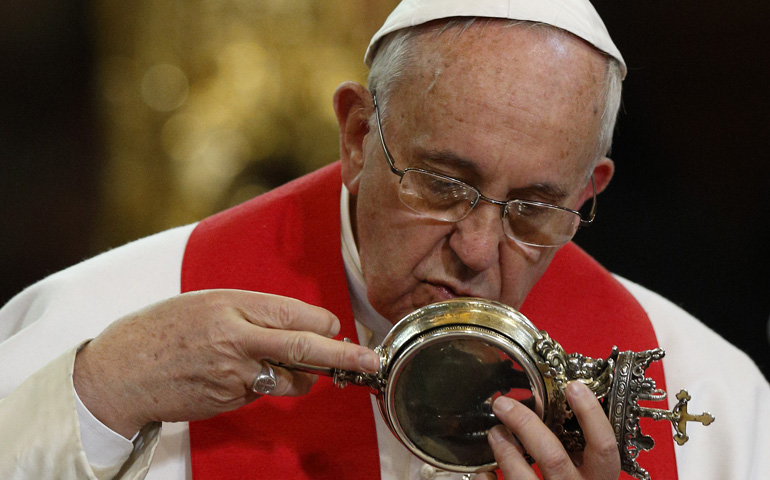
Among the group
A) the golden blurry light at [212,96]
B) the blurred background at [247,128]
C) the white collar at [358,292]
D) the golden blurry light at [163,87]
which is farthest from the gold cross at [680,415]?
the golden blurry light at [163,87]

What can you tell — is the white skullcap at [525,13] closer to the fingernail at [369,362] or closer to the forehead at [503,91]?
the forehead at [503,91]

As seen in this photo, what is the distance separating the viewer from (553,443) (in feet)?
4.90

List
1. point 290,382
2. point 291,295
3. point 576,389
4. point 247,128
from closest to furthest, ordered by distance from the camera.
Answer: point 576,389
point 290,382
point 291,295
point 247,128

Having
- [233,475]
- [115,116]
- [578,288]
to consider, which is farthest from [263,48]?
[233,475]

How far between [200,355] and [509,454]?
59cm

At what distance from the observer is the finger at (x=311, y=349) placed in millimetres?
1482

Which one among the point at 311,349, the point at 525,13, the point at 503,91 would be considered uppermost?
the point at 525,13

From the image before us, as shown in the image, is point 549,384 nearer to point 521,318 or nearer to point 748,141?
point 521,318

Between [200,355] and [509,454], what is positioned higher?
[200,355]

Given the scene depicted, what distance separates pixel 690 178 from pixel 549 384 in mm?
2833

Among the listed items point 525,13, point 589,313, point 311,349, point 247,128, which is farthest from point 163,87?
point 311,349

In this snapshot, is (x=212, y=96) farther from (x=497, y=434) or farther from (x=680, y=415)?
(x=680, y=415)

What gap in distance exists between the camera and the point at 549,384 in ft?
5.01

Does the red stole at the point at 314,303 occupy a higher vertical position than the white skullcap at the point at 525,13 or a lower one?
lower
